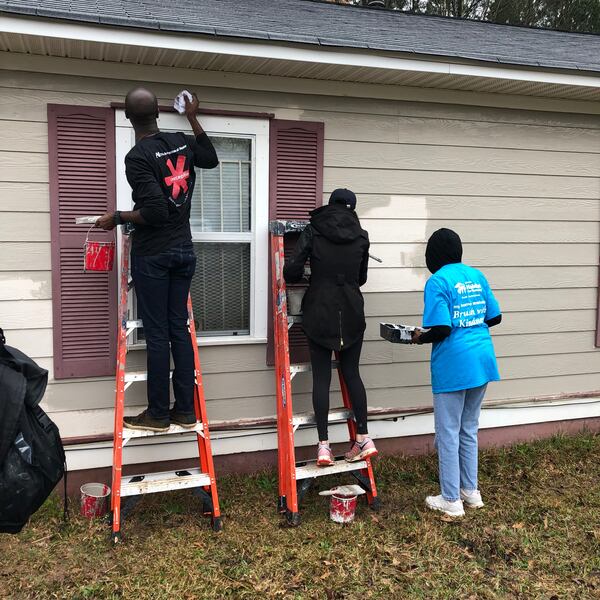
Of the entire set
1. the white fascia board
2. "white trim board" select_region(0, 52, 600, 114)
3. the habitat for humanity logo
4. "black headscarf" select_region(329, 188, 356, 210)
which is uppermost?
the white fascia board

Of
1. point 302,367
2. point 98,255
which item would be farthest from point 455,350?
point 98,255

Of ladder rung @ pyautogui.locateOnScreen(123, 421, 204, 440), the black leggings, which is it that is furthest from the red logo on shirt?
ladder rung @ pyautogui.locateOnScreen(123, 421, 204, 440)

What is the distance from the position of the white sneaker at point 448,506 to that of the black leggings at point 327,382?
0.63 m

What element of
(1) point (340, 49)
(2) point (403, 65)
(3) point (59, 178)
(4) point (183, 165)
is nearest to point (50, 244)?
(3) point (59, 178)

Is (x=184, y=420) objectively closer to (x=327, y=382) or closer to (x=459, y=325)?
(x=327, y=382)

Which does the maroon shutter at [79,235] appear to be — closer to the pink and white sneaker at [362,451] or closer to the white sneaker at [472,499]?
the pink and white sneaker at [362,451]

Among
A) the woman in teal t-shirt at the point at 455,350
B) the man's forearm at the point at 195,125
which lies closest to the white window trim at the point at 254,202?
the man's forearm at the point at 195,125

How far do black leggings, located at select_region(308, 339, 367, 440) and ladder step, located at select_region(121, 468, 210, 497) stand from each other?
774 mm

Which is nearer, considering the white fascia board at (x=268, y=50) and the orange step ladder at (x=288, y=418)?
the white fascia board at (x=268, y=50)

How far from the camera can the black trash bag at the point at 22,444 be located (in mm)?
2516

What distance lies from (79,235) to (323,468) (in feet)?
6.72

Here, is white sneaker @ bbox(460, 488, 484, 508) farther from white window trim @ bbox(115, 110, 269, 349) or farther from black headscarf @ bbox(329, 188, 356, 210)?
black headscarf @ bbox(329, 188, 356, 210)

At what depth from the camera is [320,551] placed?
331cm

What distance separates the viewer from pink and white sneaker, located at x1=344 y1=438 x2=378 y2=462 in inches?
146
